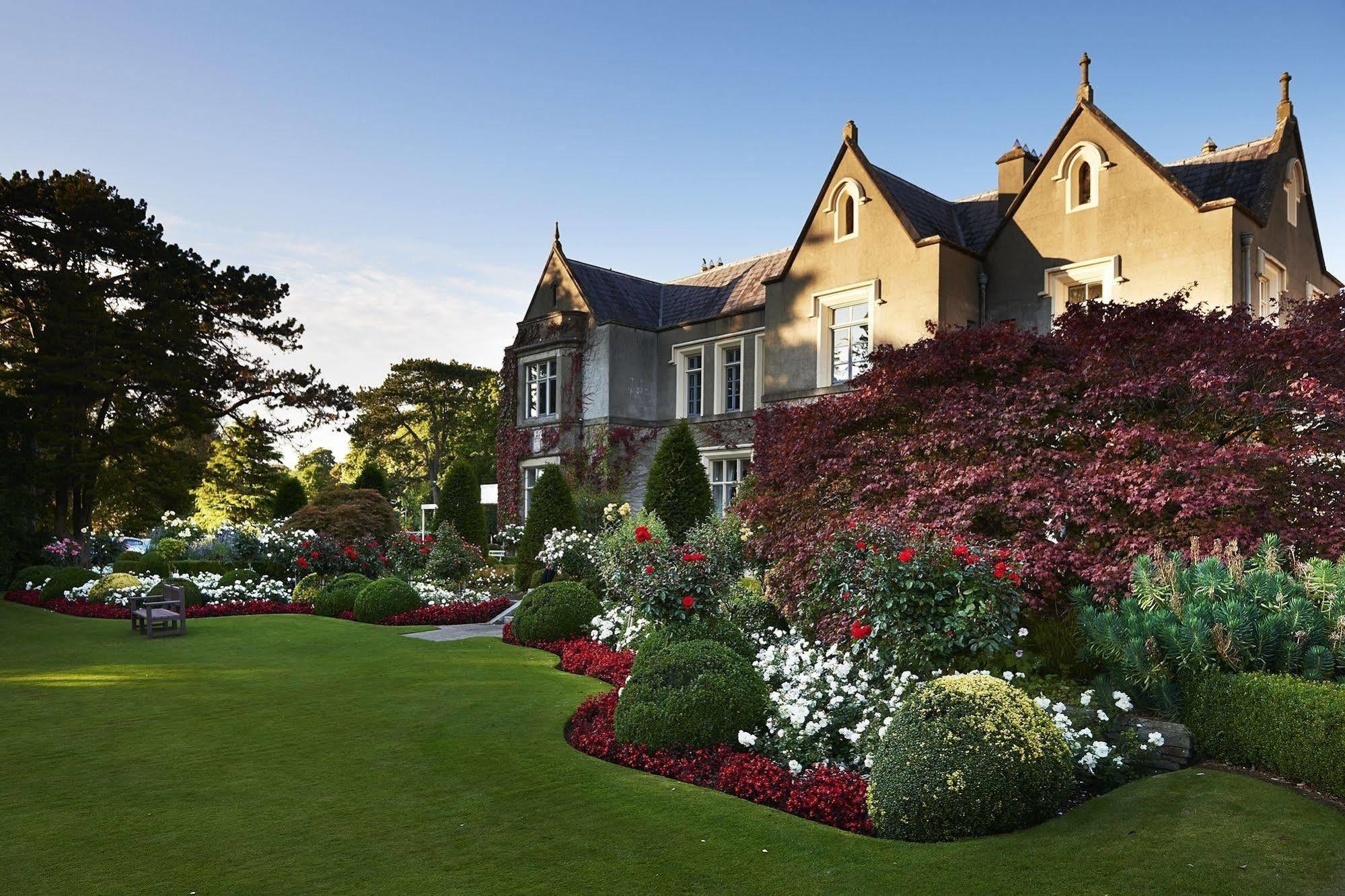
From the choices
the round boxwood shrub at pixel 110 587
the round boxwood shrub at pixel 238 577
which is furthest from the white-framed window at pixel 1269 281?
the round boxwood shrub at pixel 110 587

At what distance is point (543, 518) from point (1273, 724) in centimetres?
1662

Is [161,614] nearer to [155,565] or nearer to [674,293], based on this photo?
[155,565]

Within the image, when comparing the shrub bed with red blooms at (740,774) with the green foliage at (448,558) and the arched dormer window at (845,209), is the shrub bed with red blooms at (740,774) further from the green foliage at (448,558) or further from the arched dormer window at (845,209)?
the arched dormer window at (845,209)

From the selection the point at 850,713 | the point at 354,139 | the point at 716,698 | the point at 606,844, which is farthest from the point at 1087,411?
the point at 354,139

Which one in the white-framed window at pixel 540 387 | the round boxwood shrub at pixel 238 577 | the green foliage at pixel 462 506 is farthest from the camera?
the white-framed window at pixel 540 387

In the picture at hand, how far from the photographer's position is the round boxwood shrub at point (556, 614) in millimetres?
12250

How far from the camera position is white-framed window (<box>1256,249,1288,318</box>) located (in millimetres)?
15305

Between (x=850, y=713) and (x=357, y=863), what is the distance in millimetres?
3586

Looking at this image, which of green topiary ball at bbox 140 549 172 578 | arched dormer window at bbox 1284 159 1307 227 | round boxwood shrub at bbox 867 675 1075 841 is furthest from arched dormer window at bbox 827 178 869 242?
green topiary ball at bbox 140 549 172 578

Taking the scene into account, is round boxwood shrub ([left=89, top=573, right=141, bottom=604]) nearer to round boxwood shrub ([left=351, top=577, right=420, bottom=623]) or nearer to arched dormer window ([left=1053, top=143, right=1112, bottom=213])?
round boxwood shrub ([left=351, top=577, right=420, bottom=623])

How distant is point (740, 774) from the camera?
18.3 feet

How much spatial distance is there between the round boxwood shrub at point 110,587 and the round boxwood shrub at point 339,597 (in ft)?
12.1

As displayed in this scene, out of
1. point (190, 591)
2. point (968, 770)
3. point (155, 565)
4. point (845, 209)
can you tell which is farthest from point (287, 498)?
point (968, 770)

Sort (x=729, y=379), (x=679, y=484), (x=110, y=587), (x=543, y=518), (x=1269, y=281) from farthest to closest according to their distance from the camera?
(x=729, y=379)
(x=543, y=518)
(x=679, y=484)
(x=110, y=587)
(x=1269, y=281)
